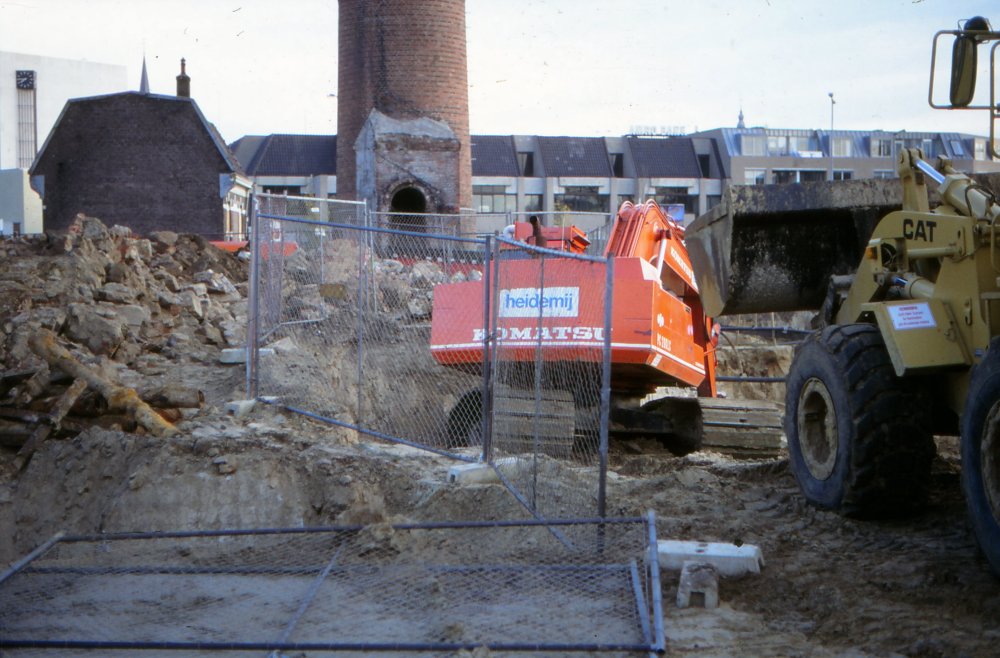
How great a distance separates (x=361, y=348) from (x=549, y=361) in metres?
1.75

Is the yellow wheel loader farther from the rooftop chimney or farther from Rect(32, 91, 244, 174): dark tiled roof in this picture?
the rooftop chimney

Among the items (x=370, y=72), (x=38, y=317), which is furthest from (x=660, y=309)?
(x=370, y=72)

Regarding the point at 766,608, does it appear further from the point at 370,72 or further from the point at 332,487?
the point at 370,72

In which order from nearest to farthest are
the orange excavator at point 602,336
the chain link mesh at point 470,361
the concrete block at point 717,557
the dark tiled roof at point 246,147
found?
the concrete block at point 717,557 < the chain link mesh at point 470,361 < the orange excavator at point 602,336 < the dark tiled roof at point 246,147

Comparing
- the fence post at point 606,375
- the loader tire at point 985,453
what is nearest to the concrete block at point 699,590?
the fence post at point 606,375

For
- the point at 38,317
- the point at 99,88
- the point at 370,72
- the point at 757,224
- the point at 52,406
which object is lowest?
the point at 52,406

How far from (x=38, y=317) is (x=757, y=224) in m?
8.52

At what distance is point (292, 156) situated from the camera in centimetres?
5259

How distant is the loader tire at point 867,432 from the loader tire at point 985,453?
799 millimetres

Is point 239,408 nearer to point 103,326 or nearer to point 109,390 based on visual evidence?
point 109,390

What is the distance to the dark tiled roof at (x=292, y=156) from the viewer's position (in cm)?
5203

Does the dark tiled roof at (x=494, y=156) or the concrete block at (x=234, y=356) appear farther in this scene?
the dark tiled roof at (x=494, y=156)

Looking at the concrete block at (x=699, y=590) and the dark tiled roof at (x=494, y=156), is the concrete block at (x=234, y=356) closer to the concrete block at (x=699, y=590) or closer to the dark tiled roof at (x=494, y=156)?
the concrete block at (x=699, y=590)

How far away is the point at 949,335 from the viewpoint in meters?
4.79
